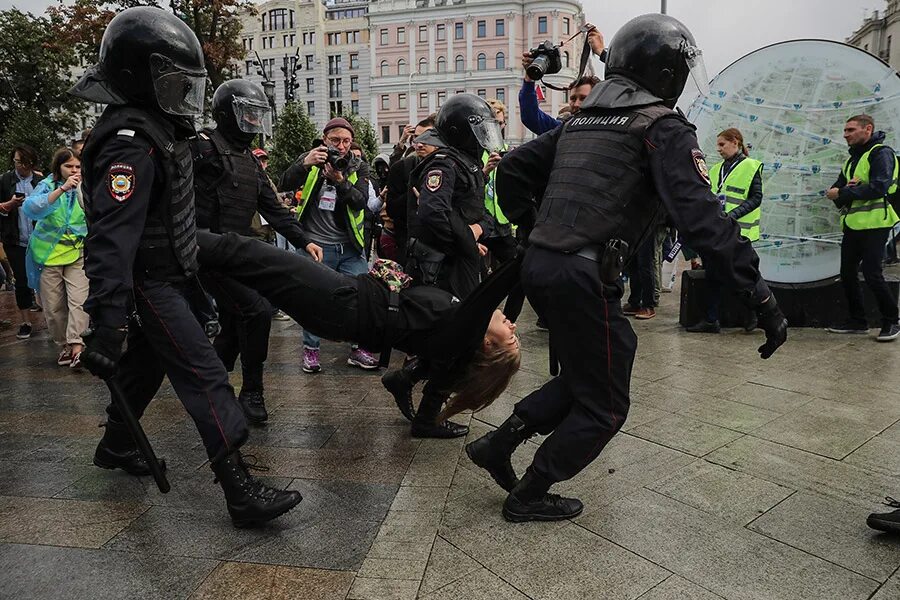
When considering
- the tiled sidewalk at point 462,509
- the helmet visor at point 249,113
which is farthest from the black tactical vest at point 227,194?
the tiled sidewalk at point 462,509

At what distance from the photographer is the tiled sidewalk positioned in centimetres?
246

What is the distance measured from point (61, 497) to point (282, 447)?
110cm

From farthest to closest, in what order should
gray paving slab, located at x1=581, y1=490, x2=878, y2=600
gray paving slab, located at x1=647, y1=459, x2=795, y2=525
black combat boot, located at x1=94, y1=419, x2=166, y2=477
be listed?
black combat boot, located at x1=94, y1=419, x2=166, y2=477, gray paving slab, located at x1=647, y1=459, x2=795, y2=525, gray paving slab, located at x1=581, y1=490, x2=878, y2=600

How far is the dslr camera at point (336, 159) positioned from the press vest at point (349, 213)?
23 centimetres

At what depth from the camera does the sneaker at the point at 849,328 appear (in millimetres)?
6602

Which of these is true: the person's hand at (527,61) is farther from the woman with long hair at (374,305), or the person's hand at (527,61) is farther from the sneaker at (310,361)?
the sneaker at (310,361)

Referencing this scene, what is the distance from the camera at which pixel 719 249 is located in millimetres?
2506

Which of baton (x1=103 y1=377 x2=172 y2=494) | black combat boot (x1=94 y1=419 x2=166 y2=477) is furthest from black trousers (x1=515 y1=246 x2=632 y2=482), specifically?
black combat boot (x1=94 y1=419 x2=166 y2=477)

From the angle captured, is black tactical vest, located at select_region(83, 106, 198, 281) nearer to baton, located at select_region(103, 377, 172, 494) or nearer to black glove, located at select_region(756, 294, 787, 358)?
baton, located at select_region(103, 377, 172, 494)

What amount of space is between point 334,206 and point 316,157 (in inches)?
23.5

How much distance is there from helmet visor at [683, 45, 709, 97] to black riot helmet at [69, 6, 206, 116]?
2.10 meters

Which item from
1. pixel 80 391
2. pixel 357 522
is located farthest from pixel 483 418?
pixel 80 391

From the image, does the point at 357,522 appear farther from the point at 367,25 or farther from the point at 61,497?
the point at 367,25

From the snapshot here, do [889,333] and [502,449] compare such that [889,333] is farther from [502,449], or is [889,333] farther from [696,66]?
[502,449]
